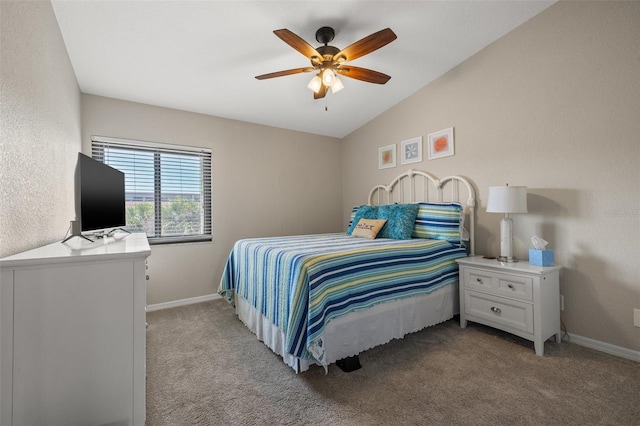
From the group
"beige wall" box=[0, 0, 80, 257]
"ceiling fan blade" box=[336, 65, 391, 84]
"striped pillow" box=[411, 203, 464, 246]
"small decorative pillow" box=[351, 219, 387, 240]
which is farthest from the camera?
"small decorative pillow" box=[351, 219, 387, 240]

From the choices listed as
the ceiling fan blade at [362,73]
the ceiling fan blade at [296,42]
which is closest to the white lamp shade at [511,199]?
the ceiling fan blade at [362,73]

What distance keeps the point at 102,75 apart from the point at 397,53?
2776 mm

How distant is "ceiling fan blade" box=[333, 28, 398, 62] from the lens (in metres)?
1.97

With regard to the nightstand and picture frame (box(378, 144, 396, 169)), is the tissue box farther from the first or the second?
picture frame (box(378, 144, 396, 169))

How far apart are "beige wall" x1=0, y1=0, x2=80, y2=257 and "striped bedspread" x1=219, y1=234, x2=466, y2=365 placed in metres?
1.33

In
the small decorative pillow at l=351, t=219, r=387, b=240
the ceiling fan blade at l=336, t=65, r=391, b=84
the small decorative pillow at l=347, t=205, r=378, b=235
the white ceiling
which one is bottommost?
the small decorative pillow at l=351, t=219, r=387, b=240

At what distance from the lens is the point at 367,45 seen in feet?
6.90

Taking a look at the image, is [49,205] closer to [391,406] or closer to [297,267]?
[297,267]

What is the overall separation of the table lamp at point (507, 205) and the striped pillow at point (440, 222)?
39 centimetres

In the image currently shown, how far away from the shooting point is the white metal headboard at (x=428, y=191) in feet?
9.95

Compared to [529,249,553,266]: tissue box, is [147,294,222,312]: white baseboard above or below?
below

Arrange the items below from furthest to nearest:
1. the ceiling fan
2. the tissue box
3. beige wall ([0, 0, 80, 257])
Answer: the tissue box → the ceiling fan → beige wall ([0, 0, 80, 257])

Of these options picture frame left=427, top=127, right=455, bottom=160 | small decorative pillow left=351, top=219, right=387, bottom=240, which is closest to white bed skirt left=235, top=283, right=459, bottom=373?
small decorative pillow left=351, top=219, right=387, bottom=240

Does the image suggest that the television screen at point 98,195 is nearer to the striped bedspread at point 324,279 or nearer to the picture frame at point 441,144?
the striped bedspread at point 324,279
